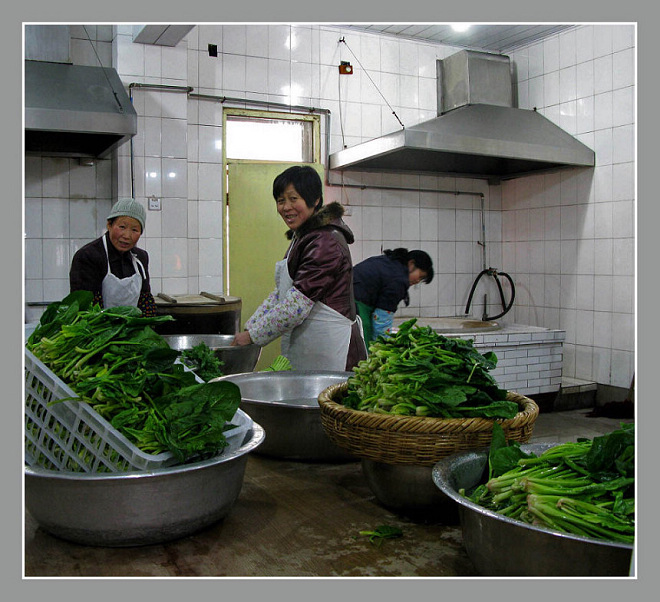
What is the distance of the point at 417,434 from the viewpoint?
1271 millimetres

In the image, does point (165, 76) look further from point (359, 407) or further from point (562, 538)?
point (562, 538)

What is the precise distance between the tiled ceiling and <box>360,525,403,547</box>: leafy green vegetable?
4.91m

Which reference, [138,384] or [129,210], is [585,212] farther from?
[138,384]

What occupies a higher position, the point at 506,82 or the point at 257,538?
the point at 506,82

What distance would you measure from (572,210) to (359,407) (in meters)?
4.80

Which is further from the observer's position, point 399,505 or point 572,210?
point 572,210

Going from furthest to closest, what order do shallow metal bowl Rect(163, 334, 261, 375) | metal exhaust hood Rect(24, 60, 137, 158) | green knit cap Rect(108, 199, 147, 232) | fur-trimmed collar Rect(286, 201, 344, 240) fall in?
metal exhaust hood Rect(24, 60, 137, 158)
green knit cap Rect(108, 199, 147, 232)
fur-trimmed collar Rect(286, 201, 344, 240)
shallow metal bowl Rect(163, 334, 261, 375)

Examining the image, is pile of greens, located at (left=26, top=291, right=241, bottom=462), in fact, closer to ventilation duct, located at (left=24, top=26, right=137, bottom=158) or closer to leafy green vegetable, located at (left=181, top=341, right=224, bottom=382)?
leafy green vegetable, located at (left=181, top=341, right=224, bottom=382)

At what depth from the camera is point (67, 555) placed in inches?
46.3

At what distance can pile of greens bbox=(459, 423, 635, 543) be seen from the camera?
101cm

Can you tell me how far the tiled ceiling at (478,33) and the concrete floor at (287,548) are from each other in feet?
15.8

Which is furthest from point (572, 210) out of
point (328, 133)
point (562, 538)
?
point (562, 538)

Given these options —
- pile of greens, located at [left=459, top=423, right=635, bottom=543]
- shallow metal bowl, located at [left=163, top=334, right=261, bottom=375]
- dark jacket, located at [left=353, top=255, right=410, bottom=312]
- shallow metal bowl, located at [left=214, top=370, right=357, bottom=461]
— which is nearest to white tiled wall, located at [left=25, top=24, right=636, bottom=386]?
dark jacket, located at [left=353, top=255, right=410, bottom=312]

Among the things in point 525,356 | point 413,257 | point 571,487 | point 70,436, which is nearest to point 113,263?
point 70,436
